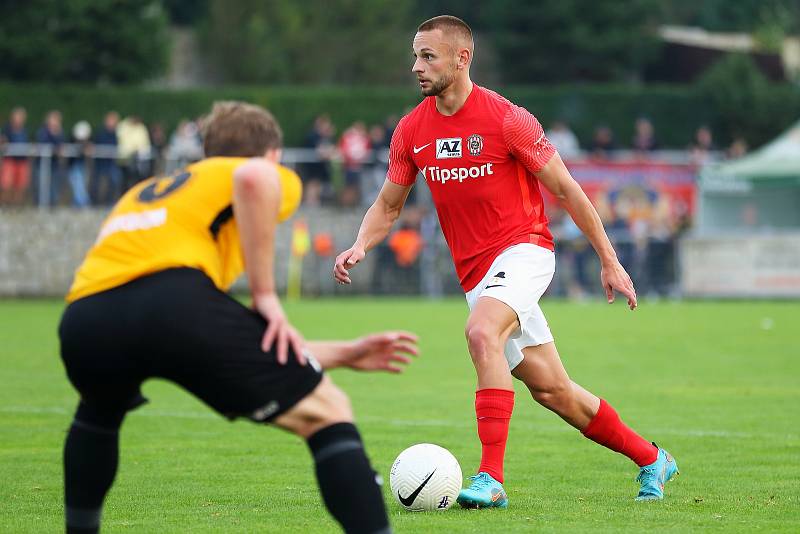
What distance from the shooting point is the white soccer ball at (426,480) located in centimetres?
745

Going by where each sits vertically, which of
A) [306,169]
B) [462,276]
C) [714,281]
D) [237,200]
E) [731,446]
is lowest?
[714,281]

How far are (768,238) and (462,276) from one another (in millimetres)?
24026

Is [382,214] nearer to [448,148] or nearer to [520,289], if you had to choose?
[448,148]

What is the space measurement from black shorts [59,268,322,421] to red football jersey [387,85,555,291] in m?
2.60

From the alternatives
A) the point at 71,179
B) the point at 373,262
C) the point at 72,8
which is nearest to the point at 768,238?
the point at 373,262

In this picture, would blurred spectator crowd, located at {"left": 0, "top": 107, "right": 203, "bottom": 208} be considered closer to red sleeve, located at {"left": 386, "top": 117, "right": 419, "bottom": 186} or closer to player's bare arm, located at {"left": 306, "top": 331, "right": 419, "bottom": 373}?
red sleeve, located at {"left": 386, "top": 117, "right": 419, "bottom": 186}

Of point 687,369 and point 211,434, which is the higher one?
point 211,434

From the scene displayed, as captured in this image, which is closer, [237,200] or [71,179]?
[237,200]

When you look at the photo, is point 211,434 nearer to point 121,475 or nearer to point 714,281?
point 121,475

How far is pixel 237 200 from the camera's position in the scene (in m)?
5.27

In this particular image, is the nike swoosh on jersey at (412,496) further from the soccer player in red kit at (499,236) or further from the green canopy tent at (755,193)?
the green canopy tent at (755,193)

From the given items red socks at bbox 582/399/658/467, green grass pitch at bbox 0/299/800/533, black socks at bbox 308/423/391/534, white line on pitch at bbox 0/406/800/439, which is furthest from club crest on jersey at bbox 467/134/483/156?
white line on pitch at bbox 0/406/800/439

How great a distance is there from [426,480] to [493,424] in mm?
446

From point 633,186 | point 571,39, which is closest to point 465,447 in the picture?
point 633,186
